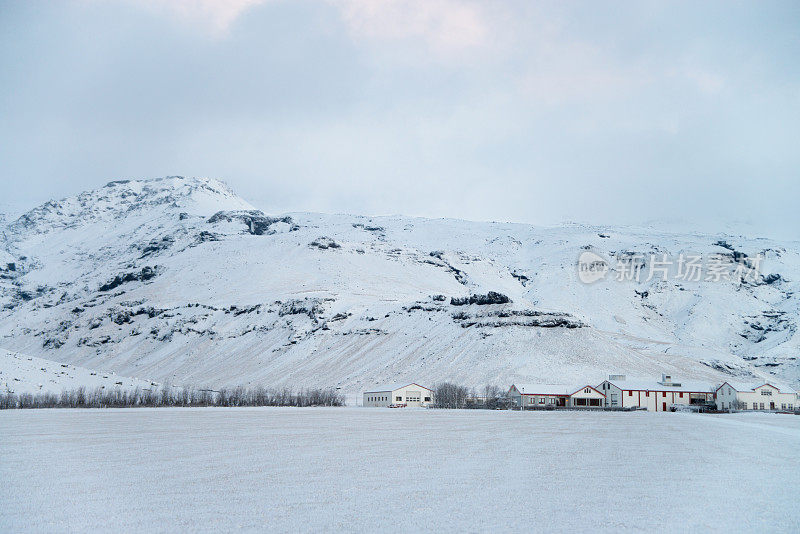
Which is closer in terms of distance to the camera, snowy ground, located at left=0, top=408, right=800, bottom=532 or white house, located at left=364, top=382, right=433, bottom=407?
snowy ground, located at left=0, top=408, right=800, bottom=532

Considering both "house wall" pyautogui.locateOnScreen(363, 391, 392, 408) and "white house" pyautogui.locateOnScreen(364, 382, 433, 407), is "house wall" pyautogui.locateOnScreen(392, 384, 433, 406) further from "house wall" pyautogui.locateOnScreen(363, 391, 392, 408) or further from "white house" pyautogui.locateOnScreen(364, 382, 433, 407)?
"house wall" pyautogui.locateOnScreen(363, 391, 392, 408)

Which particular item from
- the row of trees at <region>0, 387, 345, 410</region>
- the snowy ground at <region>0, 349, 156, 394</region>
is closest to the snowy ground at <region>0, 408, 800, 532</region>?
the row of trees at <region>0, 387, 345, 410</region>

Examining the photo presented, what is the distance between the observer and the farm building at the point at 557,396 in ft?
367

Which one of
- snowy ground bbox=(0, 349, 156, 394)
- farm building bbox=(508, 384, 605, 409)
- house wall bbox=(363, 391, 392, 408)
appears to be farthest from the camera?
house wall bbox=(363, 391, 392, 408)

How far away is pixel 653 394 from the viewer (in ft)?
368

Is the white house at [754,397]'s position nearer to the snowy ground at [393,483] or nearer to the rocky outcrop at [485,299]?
the snowy ground at [393,483]

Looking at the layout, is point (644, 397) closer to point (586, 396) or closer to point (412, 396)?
point (586, 396)

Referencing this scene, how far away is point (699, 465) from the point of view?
104ft

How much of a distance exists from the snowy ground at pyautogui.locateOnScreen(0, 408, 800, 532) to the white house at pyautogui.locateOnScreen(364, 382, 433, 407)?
71.5m

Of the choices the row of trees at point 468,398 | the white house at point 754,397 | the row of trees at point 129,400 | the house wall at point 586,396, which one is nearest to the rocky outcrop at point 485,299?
the row of trees at point 468,398

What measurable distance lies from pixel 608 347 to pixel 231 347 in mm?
105981

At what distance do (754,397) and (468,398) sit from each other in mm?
46643

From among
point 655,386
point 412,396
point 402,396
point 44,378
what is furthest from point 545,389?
point 44,378

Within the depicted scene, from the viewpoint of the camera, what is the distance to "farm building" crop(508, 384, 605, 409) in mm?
112000
